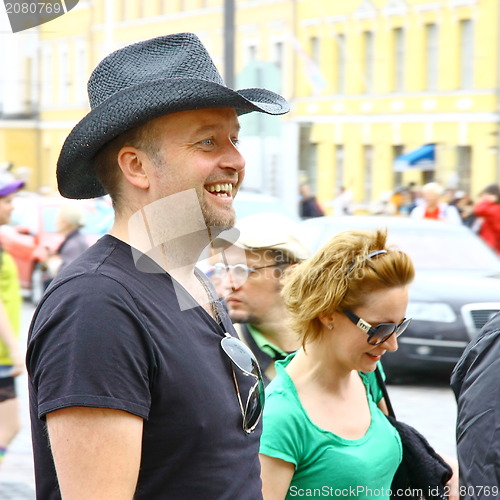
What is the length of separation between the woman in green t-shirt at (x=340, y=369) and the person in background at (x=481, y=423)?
40 centimetres

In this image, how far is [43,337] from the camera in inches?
72.6

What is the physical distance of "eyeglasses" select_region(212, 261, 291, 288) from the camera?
3867 millimetres

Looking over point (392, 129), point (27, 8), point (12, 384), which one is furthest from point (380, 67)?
point (27, 8)

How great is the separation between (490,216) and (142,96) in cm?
1178

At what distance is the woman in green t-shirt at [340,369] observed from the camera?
109 inches

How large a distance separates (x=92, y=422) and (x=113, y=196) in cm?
51

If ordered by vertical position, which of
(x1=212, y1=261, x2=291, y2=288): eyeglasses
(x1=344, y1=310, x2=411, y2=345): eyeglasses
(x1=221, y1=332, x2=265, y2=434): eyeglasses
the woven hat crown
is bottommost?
(x1=212, y1=261, x2=291, y2=288): eyeglasses

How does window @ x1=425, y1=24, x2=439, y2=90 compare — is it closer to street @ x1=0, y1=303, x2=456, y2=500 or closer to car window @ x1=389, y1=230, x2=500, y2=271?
car window @ x1=389, y1=230, x2=500, y2=271

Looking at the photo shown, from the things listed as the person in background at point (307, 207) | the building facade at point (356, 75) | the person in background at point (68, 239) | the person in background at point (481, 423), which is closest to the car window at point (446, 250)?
the person in background at point (68, 239)

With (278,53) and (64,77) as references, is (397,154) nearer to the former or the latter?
(278,53)

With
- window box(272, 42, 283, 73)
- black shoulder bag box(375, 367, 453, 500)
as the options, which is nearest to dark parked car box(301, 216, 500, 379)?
black shoulder bag box(375, 367, 453, 500)

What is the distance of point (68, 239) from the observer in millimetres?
8711

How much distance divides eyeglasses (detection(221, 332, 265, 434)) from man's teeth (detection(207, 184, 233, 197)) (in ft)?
0.91

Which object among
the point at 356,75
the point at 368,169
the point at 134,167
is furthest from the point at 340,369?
the point at 356,75
